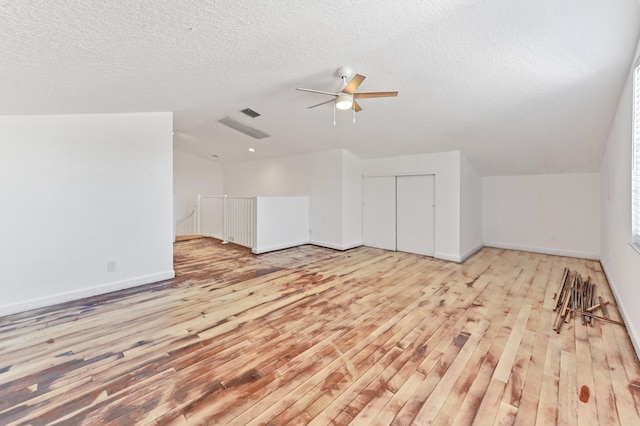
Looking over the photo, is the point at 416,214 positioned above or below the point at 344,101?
below

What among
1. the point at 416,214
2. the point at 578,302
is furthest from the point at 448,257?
→ the point at 578,302

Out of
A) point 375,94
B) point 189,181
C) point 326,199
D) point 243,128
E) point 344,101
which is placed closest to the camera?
point 375,94

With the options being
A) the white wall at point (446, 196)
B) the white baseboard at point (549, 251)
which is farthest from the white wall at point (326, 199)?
the white baseboard at point (549, 251)

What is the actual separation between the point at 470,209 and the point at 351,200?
2.56 m

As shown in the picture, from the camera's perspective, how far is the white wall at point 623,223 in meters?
2.41

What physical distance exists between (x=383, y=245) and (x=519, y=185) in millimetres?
3391

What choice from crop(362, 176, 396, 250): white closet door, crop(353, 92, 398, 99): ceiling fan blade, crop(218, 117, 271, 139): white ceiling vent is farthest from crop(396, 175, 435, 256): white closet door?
crop(218, 117, 271, 139): white ceiling vent

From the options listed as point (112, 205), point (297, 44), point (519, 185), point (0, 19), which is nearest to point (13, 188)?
point (112, 205)

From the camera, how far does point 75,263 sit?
319 cm

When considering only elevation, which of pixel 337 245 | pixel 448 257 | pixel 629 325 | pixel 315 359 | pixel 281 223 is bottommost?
pixel 315 359

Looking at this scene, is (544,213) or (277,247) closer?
(544,213)

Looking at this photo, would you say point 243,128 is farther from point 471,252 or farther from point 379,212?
point 471,252

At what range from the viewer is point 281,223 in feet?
20.0

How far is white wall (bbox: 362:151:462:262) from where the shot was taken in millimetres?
5082
